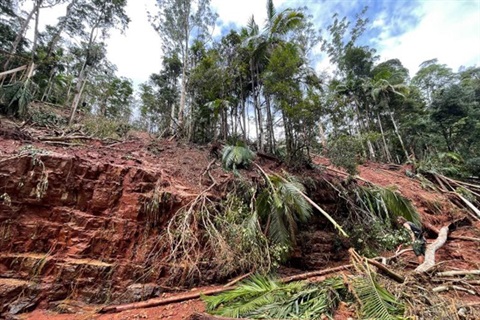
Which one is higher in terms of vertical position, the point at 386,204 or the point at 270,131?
the point at 270,131

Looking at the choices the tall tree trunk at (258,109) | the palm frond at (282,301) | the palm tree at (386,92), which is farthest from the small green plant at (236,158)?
the palm tree at (386,92)

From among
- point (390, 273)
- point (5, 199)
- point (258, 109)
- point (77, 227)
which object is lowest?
point (390, 273)

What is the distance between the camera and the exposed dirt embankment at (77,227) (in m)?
3.82

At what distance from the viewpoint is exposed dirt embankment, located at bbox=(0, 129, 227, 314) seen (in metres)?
3.82

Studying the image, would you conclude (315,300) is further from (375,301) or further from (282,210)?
(282,210)

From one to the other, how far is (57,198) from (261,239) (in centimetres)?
435

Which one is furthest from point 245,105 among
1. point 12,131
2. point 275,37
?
point 12,131

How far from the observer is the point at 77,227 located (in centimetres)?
431

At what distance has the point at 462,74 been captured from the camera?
2164 centimetres

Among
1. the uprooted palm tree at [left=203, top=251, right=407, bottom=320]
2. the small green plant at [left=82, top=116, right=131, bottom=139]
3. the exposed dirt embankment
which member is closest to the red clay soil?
the exposed dirt embankment

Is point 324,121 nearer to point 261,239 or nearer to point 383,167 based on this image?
point 261,239

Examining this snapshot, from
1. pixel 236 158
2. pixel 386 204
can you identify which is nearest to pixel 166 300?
pixel 236 158

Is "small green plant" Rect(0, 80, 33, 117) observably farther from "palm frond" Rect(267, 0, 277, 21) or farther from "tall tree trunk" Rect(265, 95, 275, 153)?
"palm frond" Rect(267, 0, 277, 21)

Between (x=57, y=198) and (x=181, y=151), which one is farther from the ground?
(x=181, y=151)
